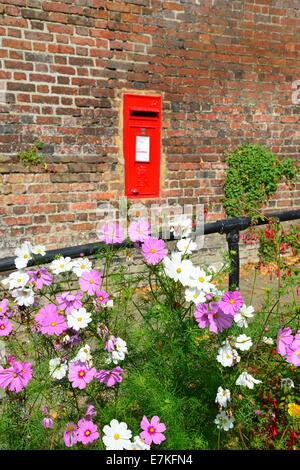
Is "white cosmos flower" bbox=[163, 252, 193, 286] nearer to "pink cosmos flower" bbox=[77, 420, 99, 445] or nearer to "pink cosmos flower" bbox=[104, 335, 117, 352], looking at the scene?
"pink cosmos flower" bbox=[104, 335, 117, 352]

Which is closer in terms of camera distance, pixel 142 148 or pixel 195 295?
pixel 195 295

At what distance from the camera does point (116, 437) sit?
1.36 metres

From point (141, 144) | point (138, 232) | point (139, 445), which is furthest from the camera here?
point (141, 144)

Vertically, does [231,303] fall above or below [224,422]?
above

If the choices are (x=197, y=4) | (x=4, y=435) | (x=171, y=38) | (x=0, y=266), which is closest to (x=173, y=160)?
(x=171, y=38)

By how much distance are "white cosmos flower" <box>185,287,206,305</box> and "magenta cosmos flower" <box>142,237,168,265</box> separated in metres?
0.20

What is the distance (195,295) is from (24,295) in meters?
0.71

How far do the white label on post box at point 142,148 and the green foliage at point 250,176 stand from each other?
3.82 ft

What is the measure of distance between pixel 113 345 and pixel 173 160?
11.4 ft

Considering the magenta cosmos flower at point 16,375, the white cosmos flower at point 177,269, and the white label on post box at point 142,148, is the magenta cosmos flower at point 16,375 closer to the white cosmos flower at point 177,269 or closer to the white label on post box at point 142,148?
the white cosmos flower at point 177,269

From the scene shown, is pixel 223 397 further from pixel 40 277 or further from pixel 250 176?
pixel 250 176

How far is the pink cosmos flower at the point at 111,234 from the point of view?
5.89 ft

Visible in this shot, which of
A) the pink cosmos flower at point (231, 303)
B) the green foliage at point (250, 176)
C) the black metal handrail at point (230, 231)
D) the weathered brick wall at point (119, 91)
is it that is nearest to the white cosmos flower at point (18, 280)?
the black metal handrail at point (230, 231)

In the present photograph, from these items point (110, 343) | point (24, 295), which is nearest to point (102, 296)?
point (110, 343)
